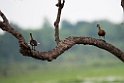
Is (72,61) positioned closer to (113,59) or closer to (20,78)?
(113,59)

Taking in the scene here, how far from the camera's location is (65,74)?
9039 mm

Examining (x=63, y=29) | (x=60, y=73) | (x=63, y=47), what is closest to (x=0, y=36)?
(x=63, y=47)

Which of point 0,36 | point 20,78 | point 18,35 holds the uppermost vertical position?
point 18,35

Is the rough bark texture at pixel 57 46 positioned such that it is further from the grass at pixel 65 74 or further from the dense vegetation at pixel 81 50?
the dense vegetation at pixel 81 50

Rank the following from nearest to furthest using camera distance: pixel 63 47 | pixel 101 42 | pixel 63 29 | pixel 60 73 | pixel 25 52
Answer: pixel 25 52
pixel 63 47
pixel 101 42
pixel 60 73
pixel 63 29

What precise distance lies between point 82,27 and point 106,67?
4.22ft

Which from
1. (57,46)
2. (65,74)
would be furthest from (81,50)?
(57,46)

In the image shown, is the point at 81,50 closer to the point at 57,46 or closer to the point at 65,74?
the point at 65,74

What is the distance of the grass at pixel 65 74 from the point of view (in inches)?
294

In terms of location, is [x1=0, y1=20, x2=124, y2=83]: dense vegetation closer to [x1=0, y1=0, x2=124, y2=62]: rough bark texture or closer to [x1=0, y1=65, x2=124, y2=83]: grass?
[x1=0, y1=65, x2=124, y2=83]: grass

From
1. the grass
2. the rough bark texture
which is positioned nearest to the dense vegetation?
the grass

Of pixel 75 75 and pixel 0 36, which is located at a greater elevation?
pixel 0 36

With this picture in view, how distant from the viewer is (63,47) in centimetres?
198

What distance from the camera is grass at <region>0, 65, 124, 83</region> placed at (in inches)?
294
